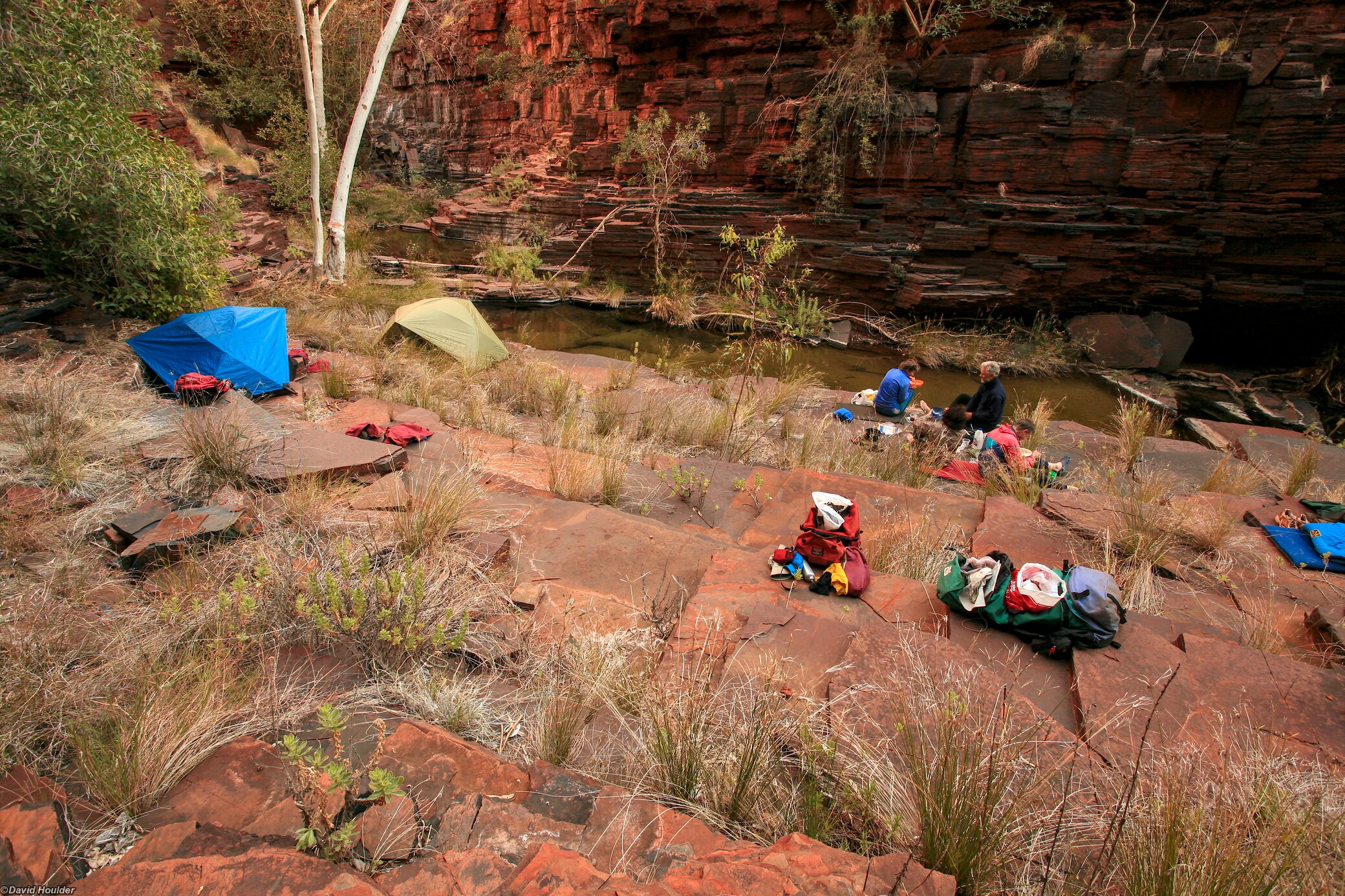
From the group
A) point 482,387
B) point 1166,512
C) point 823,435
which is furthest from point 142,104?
point 1166,512

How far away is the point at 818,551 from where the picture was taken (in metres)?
3.50

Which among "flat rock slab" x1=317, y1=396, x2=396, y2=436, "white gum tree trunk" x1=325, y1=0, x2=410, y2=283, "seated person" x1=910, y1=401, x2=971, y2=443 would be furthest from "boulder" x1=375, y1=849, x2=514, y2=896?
"white gum tree trunk" x1=325, y1=0, x2=410, y2=283

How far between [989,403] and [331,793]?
8.25 meters

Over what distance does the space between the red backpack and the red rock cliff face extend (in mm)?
11716

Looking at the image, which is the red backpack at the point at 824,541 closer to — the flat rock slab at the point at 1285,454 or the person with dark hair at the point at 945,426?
the person with dark hair at the point at 945,426

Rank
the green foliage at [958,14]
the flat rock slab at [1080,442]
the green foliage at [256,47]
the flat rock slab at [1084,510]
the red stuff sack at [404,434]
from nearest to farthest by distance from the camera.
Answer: the flat rock slab at [1084,510] < the red stuff sack at [404,434] < the flat rock slab at [1080,442] < the green foliage at [958,14] < the green foliage at [256,47]

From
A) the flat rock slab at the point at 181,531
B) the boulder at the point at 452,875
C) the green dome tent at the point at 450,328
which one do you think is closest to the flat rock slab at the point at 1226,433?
the boulder at the point at 452,875

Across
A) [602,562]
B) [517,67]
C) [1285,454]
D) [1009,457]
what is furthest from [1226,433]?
[517,67]

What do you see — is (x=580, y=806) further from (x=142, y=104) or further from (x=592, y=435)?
(x=142, y=104)

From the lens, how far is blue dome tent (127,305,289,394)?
253 inches

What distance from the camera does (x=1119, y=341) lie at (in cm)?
1283

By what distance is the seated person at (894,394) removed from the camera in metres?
8.88

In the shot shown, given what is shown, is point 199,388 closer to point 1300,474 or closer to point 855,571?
point 855,571

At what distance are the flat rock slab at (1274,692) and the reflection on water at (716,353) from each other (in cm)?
865
